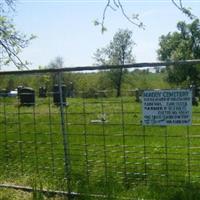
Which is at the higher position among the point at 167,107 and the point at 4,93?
the point at 4,93

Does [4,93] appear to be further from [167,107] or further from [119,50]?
[119,50]

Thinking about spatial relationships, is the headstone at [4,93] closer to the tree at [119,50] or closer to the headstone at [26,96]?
the headstone at [26,96]

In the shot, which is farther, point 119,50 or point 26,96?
point 119,50

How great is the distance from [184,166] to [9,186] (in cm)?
275

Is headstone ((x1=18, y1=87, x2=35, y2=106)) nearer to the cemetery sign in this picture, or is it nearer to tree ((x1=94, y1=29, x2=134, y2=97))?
the cemetery sign

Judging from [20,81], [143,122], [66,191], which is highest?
[20,81]

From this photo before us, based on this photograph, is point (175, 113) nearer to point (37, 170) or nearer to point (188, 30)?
point (37, 170)

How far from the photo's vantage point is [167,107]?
6402 mm

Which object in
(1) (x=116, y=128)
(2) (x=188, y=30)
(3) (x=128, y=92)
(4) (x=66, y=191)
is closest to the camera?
(3) (x=128, y=92)

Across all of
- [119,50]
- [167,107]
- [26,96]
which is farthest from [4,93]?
[119,50]

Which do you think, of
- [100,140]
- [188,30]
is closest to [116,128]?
[100,140]

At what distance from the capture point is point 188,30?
87.6 metres

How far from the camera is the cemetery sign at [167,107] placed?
20.6ft

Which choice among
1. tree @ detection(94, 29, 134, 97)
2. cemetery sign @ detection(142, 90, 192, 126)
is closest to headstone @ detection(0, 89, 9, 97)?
cemetery sign @ detection(142, 90, 192, 126)
